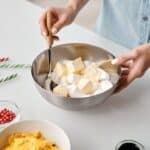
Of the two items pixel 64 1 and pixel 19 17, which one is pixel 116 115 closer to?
pixel 19 17

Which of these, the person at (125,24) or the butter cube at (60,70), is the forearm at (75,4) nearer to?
the person at (125,24)

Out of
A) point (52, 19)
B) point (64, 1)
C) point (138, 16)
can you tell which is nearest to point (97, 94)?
point (52, 19)

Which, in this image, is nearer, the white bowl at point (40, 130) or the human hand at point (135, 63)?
the white bowl at point (40, 130)

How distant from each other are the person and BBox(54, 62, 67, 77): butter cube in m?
0.13

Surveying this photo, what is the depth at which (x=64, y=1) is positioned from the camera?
9.11 feet

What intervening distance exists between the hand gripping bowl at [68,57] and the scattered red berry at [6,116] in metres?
0.10

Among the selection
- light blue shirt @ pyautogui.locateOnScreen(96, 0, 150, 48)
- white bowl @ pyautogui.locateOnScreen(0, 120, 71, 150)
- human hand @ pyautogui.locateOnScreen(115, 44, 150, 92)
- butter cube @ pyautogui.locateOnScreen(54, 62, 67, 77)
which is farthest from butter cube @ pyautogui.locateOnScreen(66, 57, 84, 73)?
light blue shirt @ pyautogui.locateOnScreen(96, 0, 150, 48)

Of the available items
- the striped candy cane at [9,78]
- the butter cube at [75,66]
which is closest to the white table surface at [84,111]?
the striped candy cane at [9,78]

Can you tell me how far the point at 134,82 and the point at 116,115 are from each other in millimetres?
172

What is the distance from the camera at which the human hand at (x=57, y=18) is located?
133cm

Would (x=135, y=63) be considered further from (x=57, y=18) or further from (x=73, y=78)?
(x=57, y=18)

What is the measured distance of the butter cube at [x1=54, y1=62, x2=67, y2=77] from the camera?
1.22 metres

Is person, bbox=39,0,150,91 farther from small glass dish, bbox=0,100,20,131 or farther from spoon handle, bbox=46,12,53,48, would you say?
small glass dish, bbox=0,100,20,131

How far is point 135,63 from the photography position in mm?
1206
